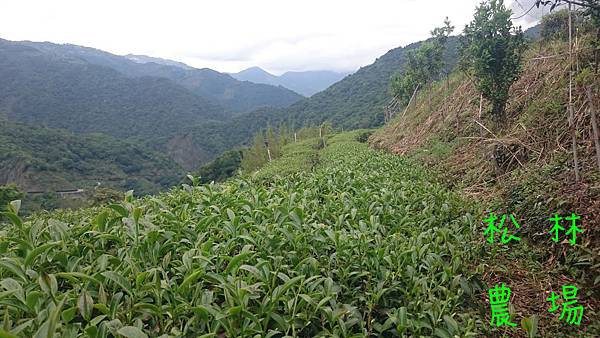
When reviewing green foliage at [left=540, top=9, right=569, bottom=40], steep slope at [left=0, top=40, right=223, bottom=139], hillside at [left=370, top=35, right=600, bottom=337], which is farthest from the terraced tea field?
steep slope at [left=0, top=40, right=223, bottom=139]

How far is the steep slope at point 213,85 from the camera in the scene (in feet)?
431

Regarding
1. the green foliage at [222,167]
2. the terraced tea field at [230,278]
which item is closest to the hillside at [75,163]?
the green foliage at [222,167]

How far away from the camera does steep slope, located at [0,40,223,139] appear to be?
252ft

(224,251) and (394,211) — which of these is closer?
(224,251)

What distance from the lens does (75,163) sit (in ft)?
150

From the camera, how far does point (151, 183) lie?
152ft

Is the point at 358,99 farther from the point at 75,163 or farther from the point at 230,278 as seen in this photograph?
the point at 230,278

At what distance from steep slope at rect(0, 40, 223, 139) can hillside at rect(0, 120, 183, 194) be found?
2225 centimetres

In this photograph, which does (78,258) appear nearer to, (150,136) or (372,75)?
(372,75)

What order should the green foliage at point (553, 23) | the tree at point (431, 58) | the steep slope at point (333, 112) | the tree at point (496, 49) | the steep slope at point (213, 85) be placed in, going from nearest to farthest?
the tree at point (496, 49) < the green foliage at point (553, 23) < the tree at point (431, 58) < the steep slope at point (333, 112) < the steep slope at point (213, 85)

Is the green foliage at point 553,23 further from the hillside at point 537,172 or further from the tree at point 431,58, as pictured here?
the tree at point 431,58

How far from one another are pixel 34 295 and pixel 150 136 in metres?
77.7

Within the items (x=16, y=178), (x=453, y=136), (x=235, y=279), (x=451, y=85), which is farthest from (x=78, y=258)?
(x=16, y=178)

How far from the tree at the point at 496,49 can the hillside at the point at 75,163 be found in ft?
129
